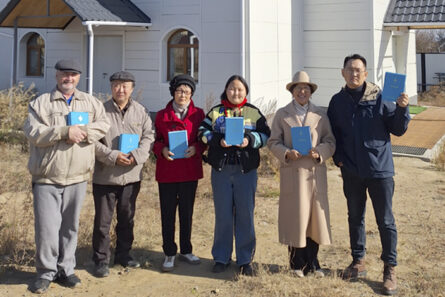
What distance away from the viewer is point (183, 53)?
11.6 meters

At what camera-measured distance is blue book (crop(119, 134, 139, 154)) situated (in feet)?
13.5

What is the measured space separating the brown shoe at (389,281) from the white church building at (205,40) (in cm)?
730

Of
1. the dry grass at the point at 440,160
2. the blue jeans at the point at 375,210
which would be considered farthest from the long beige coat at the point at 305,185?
the dry grass at the point at 440,160

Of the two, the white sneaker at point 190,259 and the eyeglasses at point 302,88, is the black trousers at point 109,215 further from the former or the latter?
the eyeglasses at point 302,88

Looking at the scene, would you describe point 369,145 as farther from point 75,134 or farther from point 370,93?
point 75,134

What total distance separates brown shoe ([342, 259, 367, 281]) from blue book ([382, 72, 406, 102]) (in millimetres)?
1498

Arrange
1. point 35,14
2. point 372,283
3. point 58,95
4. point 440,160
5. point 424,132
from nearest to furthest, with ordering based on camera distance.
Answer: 1. point 58,95
2. point 372,283
3. point 440,160
4. point 424,132
5. point 35,14

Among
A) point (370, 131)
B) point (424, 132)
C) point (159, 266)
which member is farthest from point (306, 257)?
point (424, 132)

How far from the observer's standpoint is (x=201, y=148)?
4.37m

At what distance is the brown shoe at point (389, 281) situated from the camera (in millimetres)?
3894

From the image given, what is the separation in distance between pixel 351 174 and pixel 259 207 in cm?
264

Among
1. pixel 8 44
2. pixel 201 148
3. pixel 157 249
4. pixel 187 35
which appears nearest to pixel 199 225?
pixel 157 249

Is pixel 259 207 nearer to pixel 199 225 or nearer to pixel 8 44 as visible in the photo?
pixel 199 225

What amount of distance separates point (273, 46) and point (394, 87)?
8269mm
